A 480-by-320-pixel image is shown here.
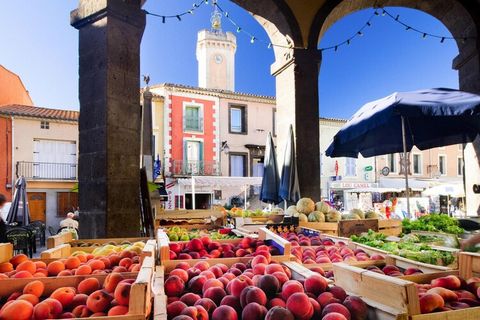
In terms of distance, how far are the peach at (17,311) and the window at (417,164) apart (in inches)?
1180

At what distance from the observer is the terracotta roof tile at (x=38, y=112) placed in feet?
56.9

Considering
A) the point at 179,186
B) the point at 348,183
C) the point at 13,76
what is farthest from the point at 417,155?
the point at 13,76

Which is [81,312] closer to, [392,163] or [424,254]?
[424,254]

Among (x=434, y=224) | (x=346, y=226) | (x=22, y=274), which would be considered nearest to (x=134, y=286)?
(x=22, y=274)

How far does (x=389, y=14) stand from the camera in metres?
6.66

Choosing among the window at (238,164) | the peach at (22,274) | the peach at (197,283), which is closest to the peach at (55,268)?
the peach at (22,274)

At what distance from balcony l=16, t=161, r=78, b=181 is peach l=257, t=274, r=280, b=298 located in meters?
19.2

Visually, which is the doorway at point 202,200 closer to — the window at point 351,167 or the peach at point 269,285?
the window at point 351,167

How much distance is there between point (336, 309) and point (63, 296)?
43.0 inches

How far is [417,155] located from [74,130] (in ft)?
79.7

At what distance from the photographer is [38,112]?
1850 cm

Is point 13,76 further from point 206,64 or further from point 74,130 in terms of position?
point 206,64

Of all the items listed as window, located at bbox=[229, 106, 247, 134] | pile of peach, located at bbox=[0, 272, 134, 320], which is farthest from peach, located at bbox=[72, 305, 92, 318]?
window, located at bbox=[229, 106, 247, 134]

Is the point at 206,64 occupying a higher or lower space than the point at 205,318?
higher
